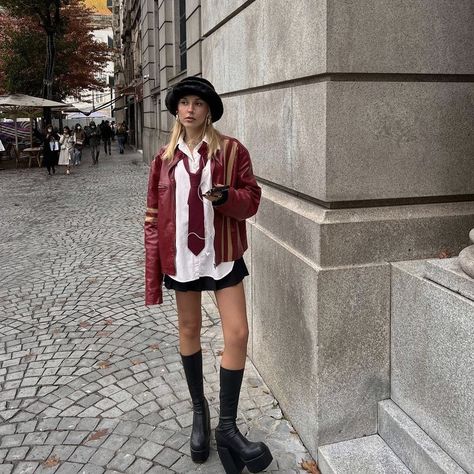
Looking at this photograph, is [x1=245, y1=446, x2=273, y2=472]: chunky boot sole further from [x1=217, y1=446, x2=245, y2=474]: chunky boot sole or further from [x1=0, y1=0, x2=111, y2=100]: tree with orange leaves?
[x1=0, y1=0, x2=111, y2=100]: tree with orange leaves

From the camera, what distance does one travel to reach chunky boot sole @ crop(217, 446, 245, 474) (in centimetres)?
308

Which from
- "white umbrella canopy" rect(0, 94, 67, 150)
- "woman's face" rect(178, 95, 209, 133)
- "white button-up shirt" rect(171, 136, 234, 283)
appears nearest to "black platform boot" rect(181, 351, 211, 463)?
"white button-up shirt" rect(171, 136, 234, 283)

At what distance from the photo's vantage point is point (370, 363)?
10.6 feet

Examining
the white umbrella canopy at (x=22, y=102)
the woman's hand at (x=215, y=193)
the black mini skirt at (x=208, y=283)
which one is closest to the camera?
the woman's hand at (x=215, y=193)

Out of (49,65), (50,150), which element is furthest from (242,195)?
(49,65)

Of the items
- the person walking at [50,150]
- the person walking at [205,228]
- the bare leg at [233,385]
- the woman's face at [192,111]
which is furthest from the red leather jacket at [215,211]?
the person walking at [50,150]

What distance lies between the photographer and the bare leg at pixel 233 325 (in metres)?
3.09

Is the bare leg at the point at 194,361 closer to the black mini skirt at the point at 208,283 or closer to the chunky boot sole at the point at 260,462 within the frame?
the black mini skirt at the point at 208,283

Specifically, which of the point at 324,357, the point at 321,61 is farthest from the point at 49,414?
the point at 321,61

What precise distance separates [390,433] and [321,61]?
2074 millimetres

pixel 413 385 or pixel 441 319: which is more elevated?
pixel 441 319

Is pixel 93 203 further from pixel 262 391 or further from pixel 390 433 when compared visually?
pixel 390 433

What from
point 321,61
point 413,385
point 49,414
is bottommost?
point 49,414

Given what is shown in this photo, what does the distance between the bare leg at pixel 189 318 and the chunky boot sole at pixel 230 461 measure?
581mm
